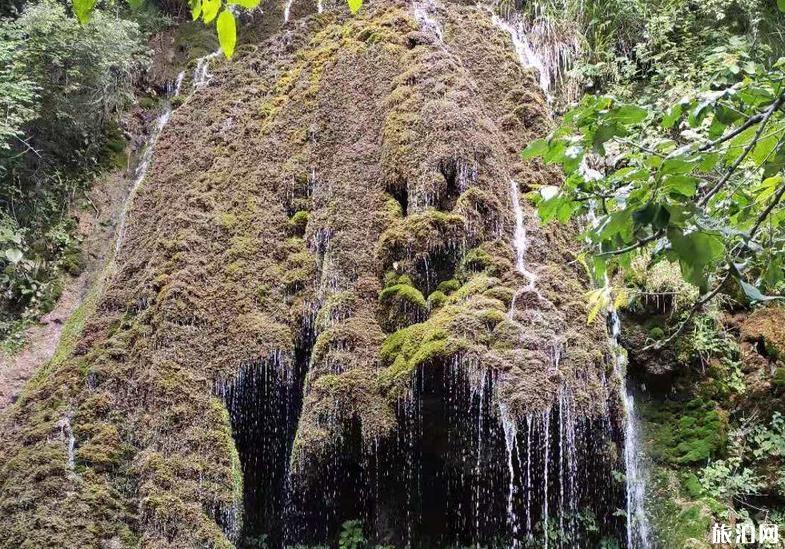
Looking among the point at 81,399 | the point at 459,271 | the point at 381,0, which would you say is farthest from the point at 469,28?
the point at 81,399

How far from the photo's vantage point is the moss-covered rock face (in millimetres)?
5750

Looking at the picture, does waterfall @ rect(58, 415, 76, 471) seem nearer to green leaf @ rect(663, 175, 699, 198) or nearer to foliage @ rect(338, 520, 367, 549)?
foliage @ rect(338, 520, 367, 549)

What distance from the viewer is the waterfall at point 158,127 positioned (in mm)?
9741

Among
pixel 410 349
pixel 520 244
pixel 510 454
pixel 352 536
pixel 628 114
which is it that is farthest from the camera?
pixel 520 244

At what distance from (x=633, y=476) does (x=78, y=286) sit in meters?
7.59

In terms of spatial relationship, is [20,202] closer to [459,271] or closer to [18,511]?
[18,511]

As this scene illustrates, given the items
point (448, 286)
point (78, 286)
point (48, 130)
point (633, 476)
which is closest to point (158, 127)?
point (48, 130)

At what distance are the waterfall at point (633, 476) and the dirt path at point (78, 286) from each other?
22.0 ft

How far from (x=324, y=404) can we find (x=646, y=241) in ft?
14.6

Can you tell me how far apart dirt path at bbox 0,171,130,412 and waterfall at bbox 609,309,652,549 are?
22.0ft

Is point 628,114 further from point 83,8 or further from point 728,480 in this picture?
point 728,480

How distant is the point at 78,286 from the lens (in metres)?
9.62

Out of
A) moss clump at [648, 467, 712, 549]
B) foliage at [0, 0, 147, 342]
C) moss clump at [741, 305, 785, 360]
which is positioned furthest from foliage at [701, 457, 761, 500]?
foliage at [0, 0, 147, 342]

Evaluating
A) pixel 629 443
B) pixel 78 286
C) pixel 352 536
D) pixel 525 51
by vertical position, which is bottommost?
pixel 352 536
